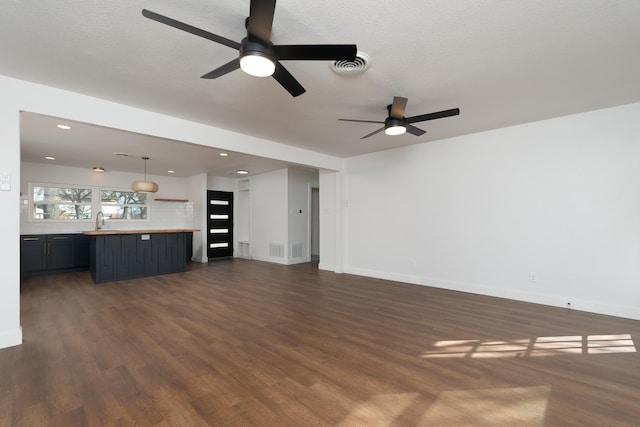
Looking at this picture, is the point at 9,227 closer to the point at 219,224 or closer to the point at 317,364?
the point at 317,364

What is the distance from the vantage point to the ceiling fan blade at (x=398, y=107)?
9.59 feet

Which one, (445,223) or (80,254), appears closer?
(445,223)

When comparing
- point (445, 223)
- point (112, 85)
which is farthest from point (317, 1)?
point (445, 223)

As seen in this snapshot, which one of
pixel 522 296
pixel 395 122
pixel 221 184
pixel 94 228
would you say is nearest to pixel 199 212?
pixel 221 184

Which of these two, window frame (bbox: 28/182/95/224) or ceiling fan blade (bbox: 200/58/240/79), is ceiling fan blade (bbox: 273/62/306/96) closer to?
ceiling fan blade (bbox: 200/58/240/79)

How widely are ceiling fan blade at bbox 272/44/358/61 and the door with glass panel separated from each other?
7325mm

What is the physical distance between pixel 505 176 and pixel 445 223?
116cm

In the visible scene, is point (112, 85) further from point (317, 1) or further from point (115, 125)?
point (317, 1)

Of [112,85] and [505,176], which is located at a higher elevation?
[112,85]

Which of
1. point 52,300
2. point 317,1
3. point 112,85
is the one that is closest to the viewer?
point 317,1

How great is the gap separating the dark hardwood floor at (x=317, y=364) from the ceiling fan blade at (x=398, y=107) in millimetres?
2381

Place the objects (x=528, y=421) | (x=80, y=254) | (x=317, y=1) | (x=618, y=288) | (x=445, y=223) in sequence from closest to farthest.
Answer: (x=528, y=421) < (x=317, y=1) < (x=618, y=288) < (x=445, y=223) < (x=80, y=254)

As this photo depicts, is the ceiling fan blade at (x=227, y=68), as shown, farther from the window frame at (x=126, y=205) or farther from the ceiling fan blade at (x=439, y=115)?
the window frame at (x=126, y=205)

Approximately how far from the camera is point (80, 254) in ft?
22.1
